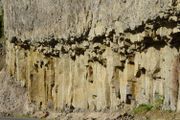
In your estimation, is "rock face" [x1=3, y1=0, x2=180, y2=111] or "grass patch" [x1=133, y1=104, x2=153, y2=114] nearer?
"rock face" [x1=3, y1=0, x2=180, y2=111]

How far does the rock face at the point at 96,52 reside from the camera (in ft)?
94.4

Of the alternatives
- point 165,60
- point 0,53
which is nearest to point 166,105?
point 165,60

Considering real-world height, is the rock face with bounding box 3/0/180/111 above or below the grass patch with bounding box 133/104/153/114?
above

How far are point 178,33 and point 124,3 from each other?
5.28 meters

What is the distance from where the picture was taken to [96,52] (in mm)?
37125

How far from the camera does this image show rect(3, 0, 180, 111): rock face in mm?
28766

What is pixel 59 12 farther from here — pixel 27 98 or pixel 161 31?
pixel 161 31

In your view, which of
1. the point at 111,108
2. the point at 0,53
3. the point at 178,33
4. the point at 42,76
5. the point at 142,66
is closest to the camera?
the point at 178,33

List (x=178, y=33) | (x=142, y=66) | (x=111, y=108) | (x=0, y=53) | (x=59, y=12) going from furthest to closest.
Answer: (x=0, y=53) → (x=59, y=12) → (x=111, y=108) → (x=142, y=66) → (x=178, y=33)

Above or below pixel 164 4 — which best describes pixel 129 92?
below

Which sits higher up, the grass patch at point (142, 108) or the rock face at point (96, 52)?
the rock face at point (96, 52)

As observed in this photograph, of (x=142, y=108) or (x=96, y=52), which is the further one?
(x=96, y=52)

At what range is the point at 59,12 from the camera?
137ft

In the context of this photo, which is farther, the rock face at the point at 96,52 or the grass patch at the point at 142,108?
the grass patch at the point at 142,108
